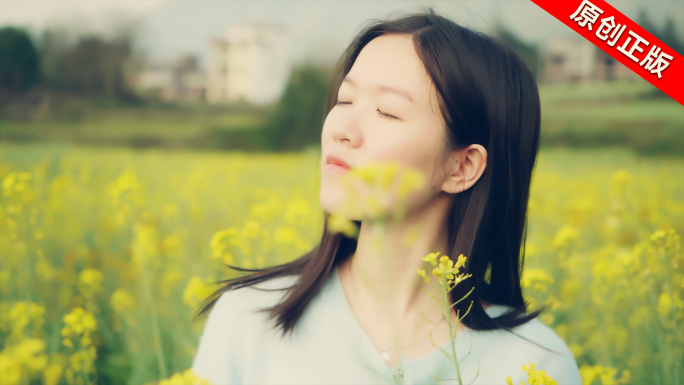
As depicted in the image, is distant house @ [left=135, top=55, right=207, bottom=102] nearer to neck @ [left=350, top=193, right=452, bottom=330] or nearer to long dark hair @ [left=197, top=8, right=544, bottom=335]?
long dark hair @ [left=197, top=8, right=544, bottom=335]

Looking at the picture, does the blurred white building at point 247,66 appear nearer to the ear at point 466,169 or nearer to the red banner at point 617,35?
the red banner at point 617,35

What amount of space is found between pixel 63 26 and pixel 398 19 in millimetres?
3973

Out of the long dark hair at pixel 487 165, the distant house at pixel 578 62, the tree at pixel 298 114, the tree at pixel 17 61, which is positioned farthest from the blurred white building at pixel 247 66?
the long dark hair at pixel 487 165

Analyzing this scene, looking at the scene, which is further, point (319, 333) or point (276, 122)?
point (276, 122)

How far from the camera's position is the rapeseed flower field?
131cm

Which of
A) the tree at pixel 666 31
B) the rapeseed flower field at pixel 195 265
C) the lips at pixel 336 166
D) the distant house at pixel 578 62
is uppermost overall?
the distant house at pixel 578 62

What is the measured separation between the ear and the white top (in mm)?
329

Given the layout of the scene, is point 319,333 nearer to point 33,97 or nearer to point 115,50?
point 33,97

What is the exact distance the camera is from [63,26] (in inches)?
157

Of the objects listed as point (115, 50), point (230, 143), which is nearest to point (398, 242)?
point (115, 50)

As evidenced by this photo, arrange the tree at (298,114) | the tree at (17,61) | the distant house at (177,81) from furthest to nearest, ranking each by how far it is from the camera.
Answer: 1. the tree at (298,114)
2. the distant house at (177,81)
3. the tree at (17,61)

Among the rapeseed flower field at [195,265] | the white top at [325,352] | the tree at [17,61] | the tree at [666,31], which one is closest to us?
the white top at [325,352]

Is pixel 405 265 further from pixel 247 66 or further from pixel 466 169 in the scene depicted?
pixel 247 66

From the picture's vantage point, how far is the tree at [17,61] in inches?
140
